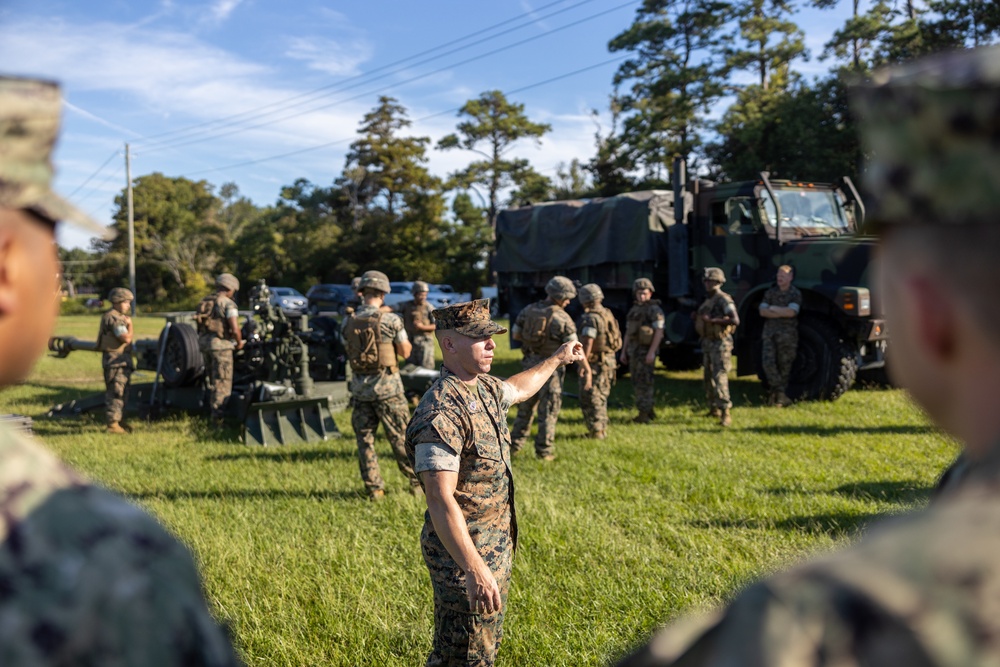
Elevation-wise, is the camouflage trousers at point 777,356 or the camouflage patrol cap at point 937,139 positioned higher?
the camouflage patrol cap at point 937,139

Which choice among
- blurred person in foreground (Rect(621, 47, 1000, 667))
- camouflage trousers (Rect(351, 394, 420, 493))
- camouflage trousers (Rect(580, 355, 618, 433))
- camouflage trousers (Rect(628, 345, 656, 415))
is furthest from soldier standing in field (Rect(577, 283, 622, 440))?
blurred person in foreground (Rect(621, 47, 1000, 667))

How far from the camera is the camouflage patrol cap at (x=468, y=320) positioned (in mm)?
3658

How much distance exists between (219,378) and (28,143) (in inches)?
385

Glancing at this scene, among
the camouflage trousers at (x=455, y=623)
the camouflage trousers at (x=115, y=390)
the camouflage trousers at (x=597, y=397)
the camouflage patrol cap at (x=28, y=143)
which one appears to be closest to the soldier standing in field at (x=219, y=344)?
the camouflage trousers at (x=115, y=390)

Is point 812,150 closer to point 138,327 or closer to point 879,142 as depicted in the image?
point 138,327

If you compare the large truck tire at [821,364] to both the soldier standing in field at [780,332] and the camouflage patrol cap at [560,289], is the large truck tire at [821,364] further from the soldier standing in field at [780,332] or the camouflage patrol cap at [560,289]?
the camouflage patrol cap at [560,289]

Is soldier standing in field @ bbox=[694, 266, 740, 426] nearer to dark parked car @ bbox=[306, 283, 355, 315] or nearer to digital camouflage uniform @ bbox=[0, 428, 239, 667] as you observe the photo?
digital camouflage uniform @ bbox=[0, 428, 239, 667]

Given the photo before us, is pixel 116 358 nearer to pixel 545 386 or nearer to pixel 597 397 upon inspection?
pixel 545 386

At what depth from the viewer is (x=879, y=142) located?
2.78 ft

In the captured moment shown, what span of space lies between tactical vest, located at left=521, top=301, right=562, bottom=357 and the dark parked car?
76.8 ft

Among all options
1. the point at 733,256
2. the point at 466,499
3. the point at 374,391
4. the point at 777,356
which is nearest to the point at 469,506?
the point at 466,499

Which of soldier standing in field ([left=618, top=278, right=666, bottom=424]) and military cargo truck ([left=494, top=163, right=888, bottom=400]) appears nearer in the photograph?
soldier standing in field ([left=618, top=278, right=666, bottom=424])

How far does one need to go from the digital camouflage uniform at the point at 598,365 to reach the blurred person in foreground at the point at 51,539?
795 cm

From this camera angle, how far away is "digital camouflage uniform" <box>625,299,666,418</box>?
391 inches
